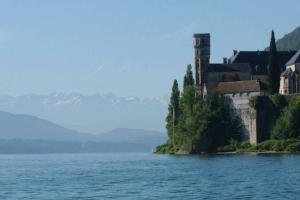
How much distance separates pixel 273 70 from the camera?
124m

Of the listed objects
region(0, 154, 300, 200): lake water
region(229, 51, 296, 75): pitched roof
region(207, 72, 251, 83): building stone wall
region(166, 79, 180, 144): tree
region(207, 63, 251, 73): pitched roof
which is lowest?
region(0, 154, 300, 200): lake water

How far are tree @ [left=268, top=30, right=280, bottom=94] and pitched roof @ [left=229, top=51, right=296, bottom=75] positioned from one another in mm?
23738

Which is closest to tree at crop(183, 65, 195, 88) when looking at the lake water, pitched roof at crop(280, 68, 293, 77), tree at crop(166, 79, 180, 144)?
tree at crop(166, 79, 180, 144)

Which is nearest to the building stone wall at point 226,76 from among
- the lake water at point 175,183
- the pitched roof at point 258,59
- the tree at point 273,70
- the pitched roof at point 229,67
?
the pitched roof at point 229,67

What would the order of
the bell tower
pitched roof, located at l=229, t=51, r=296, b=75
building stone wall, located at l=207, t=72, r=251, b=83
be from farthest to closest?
the bell tower < pitched roof, located at l=229, t=51, r=296, b=75 < building stone wall, located at l=207, t=72, r=251, b=83

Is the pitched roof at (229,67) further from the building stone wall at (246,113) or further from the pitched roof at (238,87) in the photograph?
the building stone wall at (246,113)

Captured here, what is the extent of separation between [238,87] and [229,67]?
18.5 metres

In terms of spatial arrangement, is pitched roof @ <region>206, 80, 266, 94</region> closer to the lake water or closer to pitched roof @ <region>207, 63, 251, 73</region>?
pitched roof @ <region>207, 63, 251, 73</region>

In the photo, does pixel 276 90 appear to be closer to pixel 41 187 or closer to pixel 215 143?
pixel 215 143

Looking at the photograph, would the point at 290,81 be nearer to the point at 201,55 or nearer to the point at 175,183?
the point at 201,55

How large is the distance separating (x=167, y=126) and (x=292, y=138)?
29.1 metres

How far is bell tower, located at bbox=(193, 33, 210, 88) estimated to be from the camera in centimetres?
14982

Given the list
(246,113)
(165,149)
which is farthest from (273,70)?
(165,149)

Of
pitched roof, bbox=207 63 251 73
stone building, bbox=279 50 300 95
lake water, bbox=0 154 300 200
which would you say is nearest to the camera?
lake water, bbox=0 154 300 200
